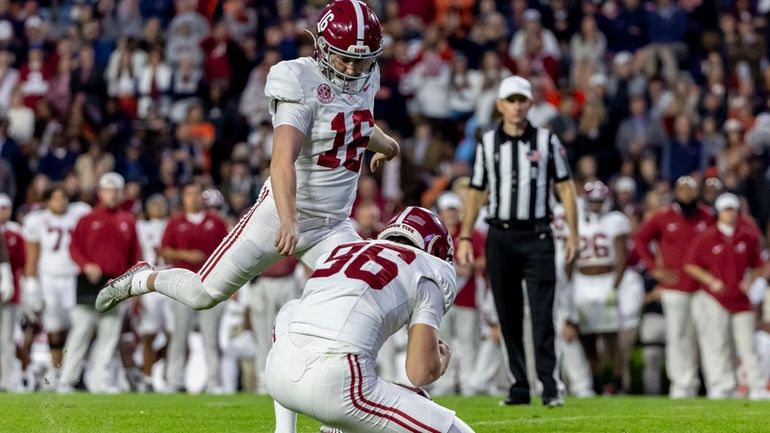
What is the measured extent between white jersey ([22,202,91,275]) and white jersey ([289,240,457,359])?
389 inches

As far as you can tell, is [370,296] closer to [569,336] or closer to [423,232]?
[423,232]

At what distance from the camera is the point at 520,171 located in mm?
10656

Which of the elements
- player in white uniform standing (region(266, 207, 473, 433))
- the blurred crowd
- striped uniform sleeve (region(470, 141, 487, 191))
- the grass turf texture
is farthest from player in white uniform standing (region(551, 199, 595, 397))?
player in white uniform standing (region(266, 207, 473, 433))

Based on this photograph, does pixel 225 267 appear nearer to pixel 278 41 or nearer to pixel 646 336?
pixel 646 336

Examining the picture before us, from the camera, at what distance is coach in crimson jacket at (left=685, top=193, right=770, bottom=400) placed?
1402cm

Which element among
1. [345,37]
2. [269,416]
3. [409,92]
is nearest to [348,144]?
[345,37]

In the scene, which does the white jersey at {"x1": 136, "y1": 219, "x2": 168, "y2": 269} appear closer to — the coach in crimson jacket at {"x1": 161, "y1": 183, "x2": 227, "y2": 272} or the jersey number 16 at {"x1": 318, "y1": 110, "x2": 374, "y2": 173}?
the coach in crimson jacket at {"x1": 161, "y1": 183, "x2": 227, "y2": 272}

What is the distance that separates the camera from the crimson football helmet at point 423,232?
246 inches

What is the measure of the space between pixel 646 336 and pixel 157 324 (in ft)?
16.5

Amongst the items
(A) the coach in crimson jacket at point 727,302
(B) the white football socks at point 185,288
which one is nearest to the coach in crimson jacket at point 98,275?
(A) the coach in crimson jacket at point 727,302

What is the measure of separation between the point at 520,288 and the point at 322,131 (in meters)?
3.37

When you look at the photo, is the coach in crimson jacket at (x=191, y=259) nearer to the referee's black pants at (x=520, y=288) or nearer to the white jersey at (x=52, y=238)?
the white jersey at (x=52, y=238)

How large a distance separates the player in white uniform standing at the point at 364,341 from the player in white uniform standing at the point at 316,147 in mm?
1362

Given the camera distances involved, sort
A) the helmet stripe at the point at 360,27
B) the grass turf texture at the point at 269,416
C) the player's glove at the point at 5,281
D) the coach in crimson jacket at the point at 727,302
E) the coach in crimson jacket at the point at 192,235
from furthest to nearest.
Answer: the coach in crimson jacket at the point at 192,235 < the player's glove at the point at 5,281 < the coach in crimson jacket at the point at 727,302 < the grass turf texture at the point at 269,416 < the helmet stripe at the point at 360,27
